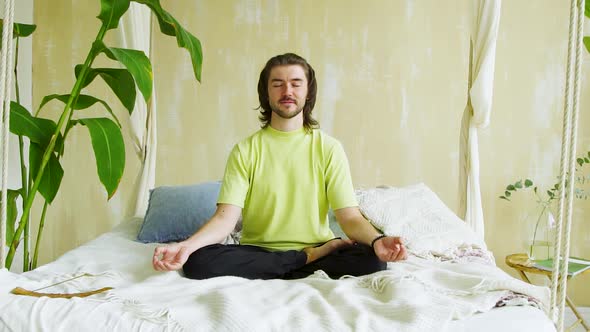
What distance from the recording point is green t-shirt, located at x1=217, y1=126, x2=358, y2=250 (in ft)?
6.58

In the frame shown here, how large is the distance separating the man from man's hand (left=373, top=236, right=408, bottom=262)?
120 mm

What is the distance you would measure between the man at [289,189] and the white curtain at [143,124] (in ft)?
2.72

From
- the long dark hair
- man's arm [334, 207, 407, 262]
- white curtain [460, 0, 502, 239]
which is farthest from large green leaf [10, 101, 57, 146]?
white curtain [460, 0, 502, 239]

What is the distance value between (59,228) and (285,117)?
2208 mm

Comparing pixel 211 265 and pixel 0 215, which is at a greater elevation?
pixel 0 215

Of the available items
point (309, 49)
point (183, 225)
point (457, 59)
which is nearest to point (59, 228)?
point (183, 225)

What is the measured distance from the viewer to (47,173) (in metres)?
1.84

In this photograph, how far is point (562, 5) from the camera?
10.7ft

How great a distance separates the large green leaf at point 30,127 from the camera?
5.85ft

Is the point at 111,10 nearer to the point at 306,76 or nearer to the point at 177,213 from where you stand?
the point at 306,76

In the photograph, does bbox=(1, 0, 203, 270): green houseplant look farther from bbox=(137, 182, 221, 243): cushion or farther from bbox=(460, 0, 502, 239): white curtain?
bbox=(460, 0, 502, 239): white curtain

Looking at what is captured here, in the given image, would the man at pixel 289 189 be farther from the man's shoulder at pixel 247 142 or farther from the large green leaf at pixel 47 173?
the large green leaf at pixel 47 173

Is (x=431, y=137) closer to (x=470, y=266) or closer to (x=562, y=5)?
(x=562, y=5)

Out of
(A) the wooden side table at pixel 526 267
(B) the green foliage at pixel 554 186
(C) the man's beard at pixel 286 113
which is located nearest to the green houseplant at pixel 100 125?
(C) the man's beard at pixel 286 113
